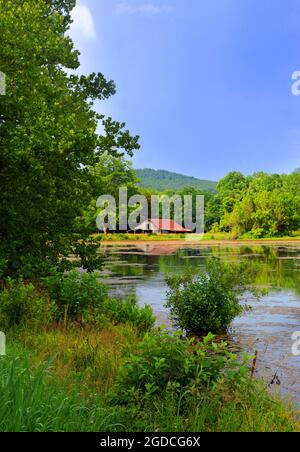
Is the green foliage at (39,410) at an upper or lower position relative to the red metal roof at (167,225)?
lower

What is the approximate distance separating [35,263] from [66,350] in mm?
4923

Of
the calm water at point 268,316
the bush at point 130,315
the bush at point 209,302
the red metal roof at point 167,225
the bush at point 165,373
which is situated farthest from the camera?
the red metal roof at point 167,225

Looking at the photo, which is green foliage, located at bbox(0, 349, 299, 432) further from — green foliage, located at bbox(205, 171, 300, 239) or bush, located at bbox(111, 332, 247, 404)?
green foliage, located at bbox(205, 171, 300, 239)

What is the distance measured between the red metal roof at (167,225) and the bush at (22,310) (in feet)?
330

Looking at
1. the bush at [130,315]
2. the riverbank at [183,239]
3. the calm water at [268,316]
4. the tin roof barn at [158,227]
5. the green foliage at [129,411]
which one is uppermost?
the tin roof barn at [158,227]

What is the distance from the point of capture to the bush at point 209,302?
1358 centimetres

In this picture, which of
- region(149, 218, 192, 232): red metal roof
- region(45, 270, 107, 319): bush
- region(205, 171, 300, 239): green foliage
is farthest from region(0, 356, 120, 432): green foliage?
region(149, 218, 192, 232): red metal roof

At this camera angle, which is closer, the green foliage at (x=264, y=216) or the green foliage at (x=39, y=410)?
the green foliage at (x=39, y=410)

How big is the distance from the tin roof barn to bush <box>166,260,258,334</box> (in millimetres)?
94119

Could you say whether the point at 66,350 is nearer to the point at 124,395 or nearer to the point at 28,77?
the point at 124,395

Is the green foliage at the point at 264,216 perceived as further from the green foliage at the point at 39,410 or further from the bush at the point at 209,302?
the green foliage at the point at 39,410

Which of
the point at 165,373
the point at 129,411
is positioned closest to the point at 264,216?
the point at 165,373

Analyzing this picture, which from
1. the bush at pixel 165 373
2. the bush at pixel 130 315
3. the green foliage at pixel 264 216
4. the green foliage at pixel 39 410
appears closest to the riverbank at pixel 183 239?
the green foliage at pixel 264 216

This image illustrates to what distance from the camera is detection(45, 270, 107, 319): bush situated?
484 inches
